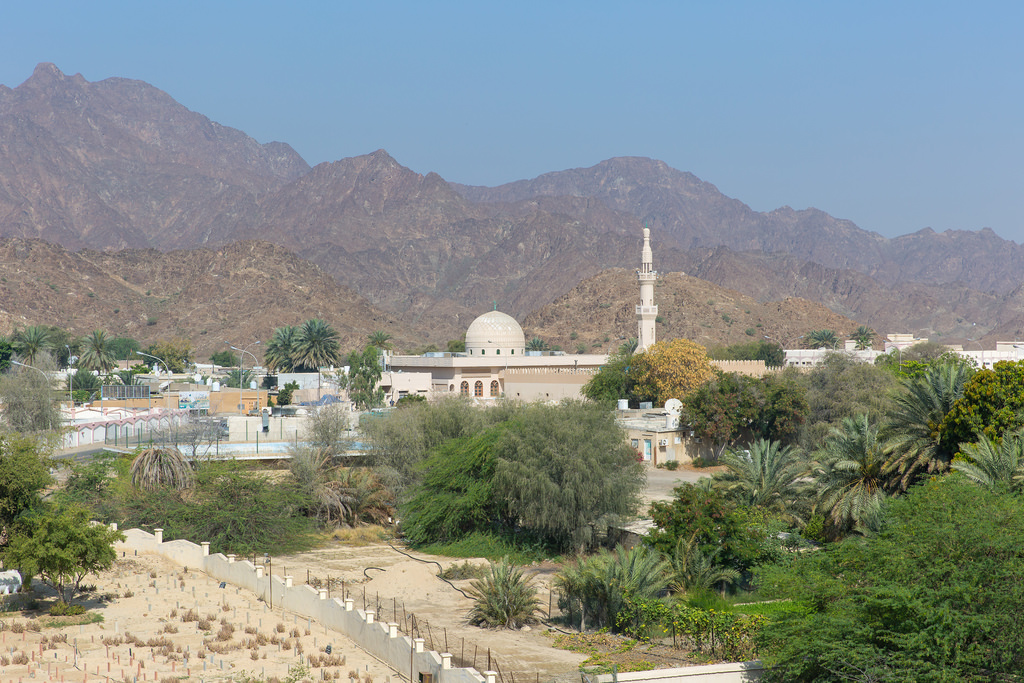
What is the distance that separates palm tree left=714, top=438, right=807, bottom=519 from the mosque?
1568 inches

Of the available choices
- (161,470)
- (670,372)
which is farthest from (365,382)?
(161,470)

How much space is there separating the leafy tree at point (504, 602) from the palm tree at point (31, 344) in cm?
5241

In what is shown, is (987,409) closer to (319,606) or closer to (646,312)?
(319,606)

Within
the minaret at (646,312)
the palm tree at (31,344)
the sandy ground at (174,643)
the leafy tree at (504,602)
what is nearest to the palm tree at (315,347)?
the palm tree at (31,344)

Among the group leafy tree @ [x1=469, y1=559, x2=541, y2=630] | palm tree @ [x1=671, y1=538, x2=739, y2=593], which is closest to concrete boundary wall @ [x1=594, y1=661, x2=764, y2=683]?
leafy tree @ [x1=469, y1=559, x2=541, y2=630]

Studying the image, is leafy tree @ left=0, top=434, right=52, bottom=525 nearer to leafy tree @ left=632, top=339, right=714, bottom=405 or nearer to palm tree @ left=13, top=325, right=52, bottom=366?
leafy tree @ left=632, top=339, right=714, bottom=405

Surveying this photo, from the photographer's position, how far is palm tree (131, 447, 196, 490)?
30.9 meters

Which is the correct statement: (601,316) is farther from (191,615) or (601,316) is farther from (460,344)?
(191,615)

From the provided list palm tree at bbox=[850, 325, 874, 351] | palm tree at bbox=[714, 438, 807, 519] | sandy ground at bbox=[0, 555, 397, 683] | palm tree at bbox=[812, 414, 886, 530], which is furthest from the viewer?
palm tree at bbox=[850, 325, 874, 351]

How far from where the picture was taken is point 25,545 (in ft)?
69.5

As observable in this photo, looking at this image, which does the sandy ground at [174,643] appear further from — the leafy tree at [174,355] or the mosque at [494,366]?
the leafy tree at [174,355]

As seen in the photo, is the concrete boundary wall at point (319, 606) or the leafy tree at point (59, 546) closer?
the concrete boundary wall at point (319, 606)

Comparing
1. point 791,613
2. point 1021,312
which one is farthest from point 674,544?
point 1021,312

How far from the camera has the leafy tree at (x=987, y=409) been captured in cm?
2423
